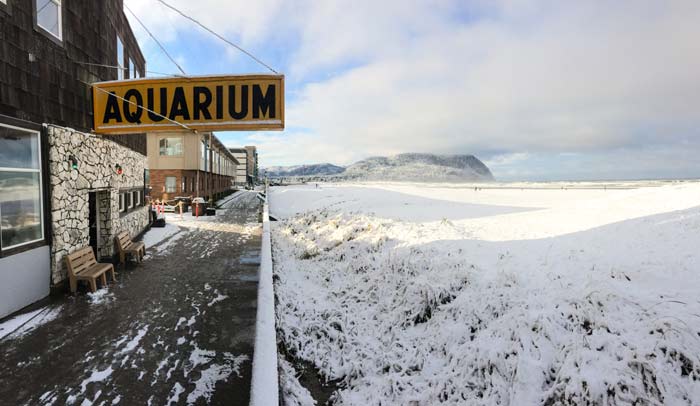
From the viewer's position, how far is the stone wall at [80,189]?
22.5 feet

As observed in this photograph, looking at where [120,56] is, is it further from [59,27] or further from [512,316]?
[512,316]

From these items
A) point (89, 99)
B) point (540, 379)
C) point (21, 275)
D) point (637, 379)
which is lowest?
point (540, 379)

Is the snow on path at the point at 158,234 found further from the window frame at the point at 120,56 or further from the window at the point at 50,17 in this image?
the window at the point at 50,17

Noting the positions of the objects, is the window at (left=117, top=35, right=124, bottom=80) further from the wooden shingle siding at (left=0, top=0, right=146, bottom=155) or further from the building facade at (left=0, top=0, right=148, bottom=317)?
the building facade at (left=0, top=0, right=148, bottom=317)

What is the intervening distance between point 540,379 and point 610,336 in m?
1.11

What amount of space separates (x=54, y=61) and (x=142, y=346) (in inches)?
265

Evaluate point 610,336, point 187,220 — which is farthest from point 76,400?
point 187,220

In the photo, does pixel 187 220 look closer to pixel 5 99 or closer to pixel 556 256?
pixel 5 99

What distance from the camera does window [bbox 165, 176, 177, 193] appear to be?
27.5 metres

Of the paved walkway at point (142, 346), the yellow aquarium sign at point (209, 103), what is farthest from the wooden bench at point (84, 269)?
the yellow aquarium sign at point (209, 103)

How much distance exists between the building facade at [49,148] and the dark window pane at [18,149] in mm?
18

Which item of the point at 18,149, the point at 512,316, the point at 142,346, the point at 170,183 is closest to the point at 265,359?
the point at 142,346

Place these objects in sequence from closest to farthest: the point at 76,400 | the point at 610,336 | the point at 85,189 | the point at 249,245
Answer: the point at 76,400 → the point at 610,336 → the point at 85,189 → the point at 249,245

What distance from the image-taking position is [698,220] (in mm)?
8516
